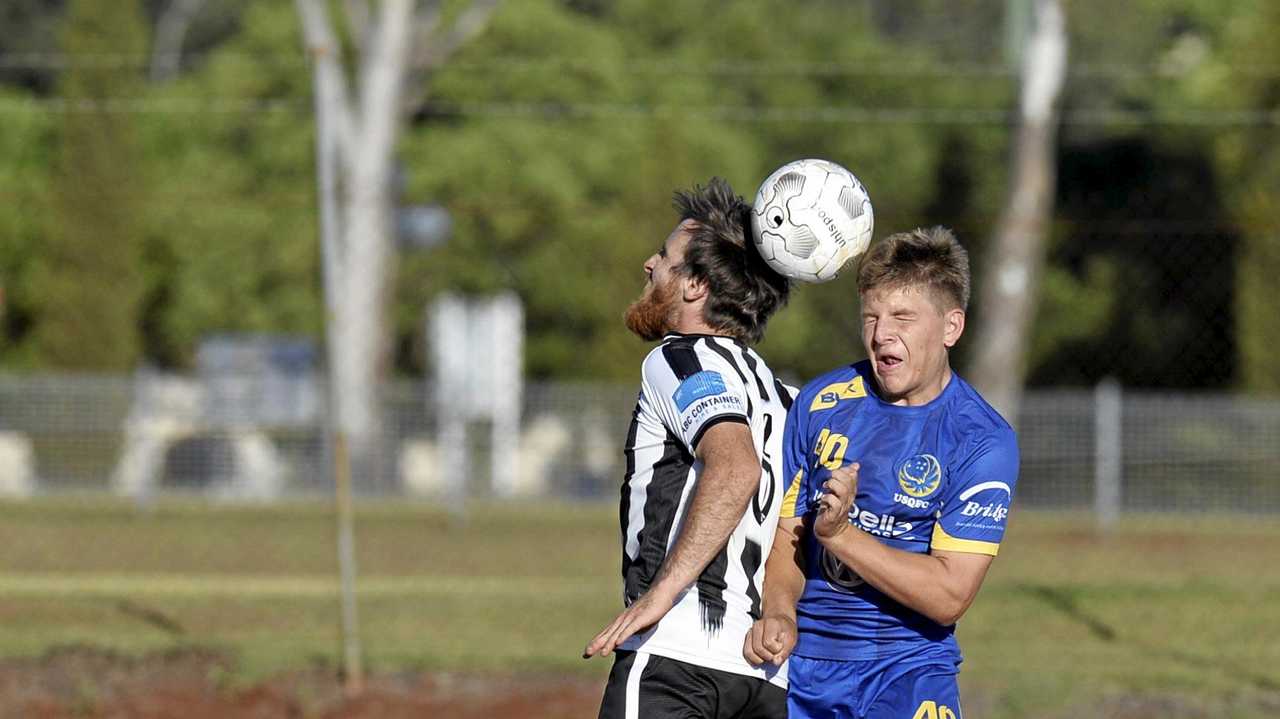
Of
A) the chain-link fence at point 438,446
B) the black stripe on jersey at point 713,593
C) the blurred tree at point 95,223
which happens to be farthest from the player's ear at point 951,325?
the blurred tree at point 95,223

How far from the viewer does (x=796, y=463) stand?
3.75 m

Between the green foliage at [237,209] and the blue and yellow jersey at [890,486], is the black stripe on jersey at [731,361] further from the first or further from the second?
the green foliage at [237,209]

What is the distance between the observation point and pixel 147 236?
30922 mm

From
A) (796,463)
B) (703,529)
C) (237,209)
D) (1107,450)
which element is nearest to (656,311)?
(796,463)

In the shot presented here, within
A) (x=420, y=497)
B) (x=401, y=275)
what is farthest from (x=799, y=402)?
(x=401, y=275)

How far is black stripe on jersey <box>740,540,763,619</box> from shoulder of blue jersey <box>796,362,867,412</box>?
35 centimetres

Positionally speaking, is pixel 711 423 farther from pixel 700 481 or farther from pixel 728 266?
pixel 728 266

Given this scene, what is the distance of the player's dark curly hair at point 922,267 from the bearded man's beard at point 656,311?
44cm

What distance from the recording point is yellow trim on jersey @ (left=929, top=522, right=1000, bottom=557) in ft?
11.5

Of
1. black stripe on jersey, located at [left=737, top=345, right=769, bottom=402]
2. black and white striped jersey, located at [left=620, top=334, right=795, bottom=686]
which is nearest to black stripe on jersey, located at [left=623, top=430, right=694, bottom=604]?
black and white striped jersey, located at [left=620, top=334, right=795, bottom=686]

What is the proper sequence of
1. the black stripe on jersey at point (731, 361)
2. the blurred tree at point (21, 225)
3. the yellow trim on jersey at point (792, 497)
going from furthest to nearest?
the blurred tree at point (21, 225) < the yellow trim on jersey at point (792, 497) < the black stripe on jersey at point (731, 361)

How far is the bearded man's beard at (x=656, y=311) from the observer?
3764 mm

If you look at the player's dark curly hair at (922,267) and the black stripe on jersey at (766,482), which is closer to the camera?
the player's dark curly hair at (922,267)

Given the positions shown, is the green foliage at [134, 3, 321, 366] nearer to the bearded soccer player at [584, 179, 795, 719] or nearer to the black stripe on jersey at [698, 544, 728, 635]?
the bearded soccer player at [584, 179, 795, 719]
